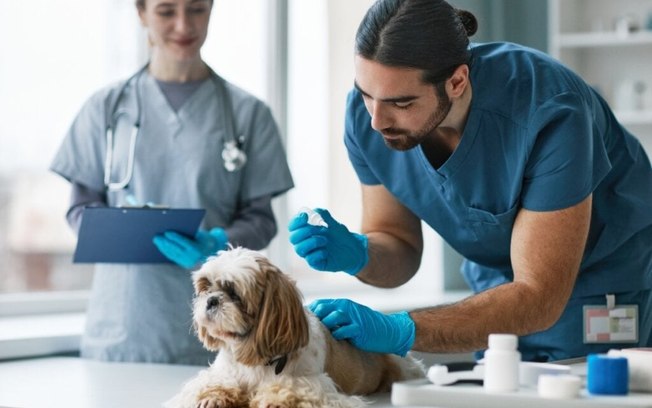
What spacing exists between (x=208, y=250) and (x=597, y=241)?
2.93ft

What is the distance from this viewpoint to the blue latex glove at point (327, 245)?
5.99 ft

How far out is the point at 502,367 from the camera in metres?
1.40

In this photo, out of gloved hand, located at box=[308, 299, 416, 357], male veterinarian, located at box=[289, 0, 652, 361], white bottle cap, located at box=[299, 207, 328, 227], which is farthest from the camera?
white bottle cap, located at box=[299, 207, 328, 227]

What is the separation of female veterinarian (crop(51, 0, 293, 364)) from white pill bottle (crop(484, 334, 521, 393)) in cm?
111

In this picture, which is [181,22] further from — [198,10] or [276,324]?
[276,324]

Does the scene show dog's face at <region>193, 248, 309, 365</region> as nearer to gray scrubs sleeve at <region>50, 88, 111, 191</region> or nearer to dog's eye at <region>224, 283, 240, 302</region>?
dog's eye at <region>224, 283, 240, 302</region>

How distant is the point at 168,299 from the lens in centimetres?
247

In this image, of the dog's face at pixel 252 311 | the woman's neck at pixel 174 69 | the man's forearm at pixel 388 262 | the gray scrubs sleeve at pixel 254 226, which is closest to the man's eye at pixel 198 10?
the woman's neck at pixel 174 69

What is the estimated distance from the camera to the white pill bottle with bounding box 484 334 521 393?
1401mm

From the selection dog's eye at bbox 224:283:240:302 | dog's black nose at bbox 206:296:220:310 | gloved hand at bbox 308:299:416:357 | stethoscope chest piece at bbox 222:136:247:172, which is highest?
stethoscope chest piece at bbox 222:136:247:172

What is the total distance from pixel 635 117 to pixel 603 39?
0.35 m

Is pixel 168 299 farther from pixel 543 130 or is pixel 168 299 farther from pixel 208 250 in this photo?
pixel 543 130

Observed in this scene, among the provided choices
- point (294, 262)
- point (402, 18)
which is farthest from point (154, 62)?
point (294, 262)

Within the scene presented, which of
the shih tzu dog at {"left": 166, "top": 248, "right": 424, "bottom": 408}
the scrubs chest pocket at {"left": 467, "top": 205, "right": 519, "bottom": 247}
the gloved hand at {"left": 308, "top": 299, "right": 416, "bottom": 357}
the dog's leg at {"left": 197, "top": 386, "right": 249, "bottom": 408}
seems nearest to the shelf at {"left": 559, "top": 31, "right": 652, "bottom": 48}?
the scrubs chest pocket at {"left": 467, "top": 205, "right": 519, "bottom": 247}
